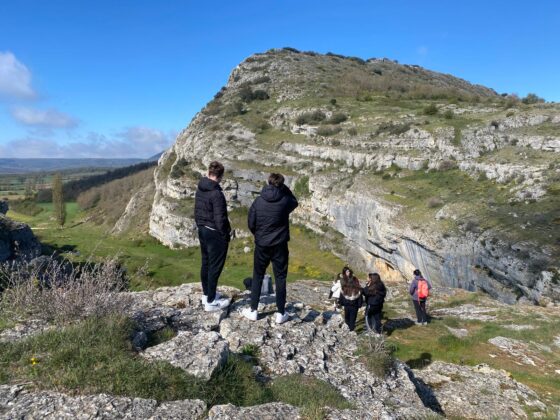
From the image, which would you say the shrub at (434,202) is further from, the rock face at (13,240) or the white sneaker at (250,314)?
the rock face at (13,240)

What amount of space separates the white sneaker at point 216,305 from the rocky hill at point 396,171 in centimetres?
1831

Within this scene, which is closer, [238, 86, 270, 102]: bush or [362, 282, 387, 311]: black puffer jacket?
[362, 282, 387, 311]: black puffer jacket

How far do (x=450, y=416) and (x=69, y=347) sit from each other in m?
8.41

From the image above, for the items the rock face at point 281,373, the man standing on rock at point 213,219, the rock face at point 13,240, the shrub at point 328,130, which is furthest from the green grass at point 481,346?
the shrub at point 328,130

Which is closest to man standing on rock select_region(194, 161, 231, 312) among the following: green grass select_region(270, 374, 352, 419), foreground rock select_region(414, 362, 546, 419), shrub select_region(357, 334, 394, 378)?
green grass select_region(270, 374, 352, 419)

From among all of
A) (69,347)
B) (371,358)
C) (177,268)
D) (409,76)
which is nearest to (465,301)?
(371,358)

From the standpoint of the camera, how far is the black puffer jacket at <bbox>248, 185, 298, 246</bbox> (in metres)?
8.53

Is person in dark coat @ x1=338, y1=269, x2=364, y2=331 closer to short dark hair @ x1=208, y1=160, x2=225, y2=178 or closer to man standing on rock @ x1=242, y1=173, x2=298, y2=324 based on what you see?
man standing on rock @ x1=242, y1=173, x2=298, y2=324

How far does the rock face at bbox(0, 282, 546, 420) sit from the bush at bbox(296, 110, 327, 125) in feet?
157

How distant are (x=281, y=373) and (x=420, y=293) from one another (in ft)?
37.0

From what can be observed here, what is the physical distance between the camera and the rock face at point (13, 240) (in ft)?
112

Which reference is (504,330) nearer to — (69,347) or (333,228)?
(69,347)

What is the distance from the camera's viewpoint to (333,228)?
141 feet

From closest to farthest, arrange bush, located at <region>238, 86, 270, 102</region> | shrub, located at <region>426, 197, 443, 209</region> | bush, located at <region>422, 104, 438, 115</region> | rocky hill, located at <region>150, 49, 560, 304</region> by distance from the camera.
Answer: rocky hill, located at <region>150, 49, 560, 304</region> → shrub, located at <region>426, 197, 443, 209</region> → bush, located at <region>422, 104, 438, 115</region> → bush, located at <region>238, 86, 270, 102</region>
